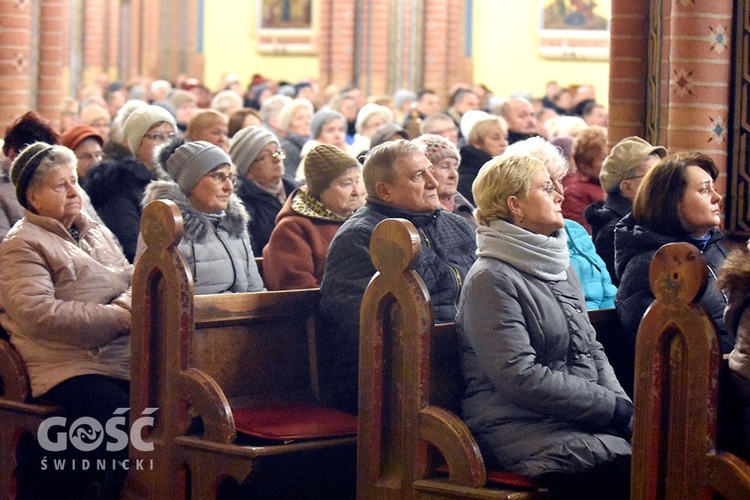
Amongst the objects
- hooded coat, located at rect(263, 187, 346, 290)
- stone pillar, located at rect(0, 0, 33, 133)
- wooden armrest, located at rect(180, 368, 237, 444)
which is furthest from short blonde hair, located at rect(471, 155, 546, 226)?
stone pillar, located at rect(0, 0, 33, 133)

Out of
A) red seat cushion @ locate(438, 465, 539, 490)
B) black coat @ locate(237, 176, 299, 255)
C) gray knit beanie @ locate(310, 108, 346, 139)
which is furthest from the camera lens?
gray knit beanie @ locate(310, 108, 346, 139)

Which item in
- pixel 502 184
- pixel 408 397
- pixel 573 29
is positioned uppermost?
pixel 573 29

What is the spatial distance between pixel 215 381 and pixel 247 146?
98.9 inches

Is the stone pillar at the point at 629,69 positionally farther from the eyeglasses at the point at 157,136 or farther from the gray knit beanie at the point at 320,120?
the gray knit beanie at the point at 320,120

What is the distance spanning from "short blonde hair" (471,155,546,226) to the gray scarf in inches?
2.6

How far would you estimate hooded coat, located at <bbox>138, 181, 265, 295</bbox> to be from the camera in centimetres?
551

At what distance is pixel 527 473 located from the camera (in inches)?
157

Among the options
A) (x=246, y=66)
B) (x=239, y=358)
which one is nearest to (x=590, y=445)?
(x=239, y=358)

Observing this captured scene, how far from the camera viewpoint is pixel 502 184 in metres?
4.32

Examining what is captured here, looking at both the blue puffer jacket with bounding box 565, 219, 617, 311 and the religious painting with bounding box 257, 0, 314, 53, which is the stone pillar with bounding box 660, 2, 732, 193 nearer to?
the blue puffer jacket with bounding box 565, 219, 617, 311

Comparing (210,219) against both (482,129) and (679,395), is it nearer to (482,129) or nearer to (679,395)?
(679,395)

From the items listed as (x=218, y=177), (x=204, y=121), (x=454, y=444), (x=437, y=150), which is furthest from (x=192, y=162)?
(x=204, y=121)

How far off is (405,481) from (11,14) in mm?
5679

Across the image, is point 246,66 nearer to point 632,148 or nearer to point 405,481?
point 632,148
